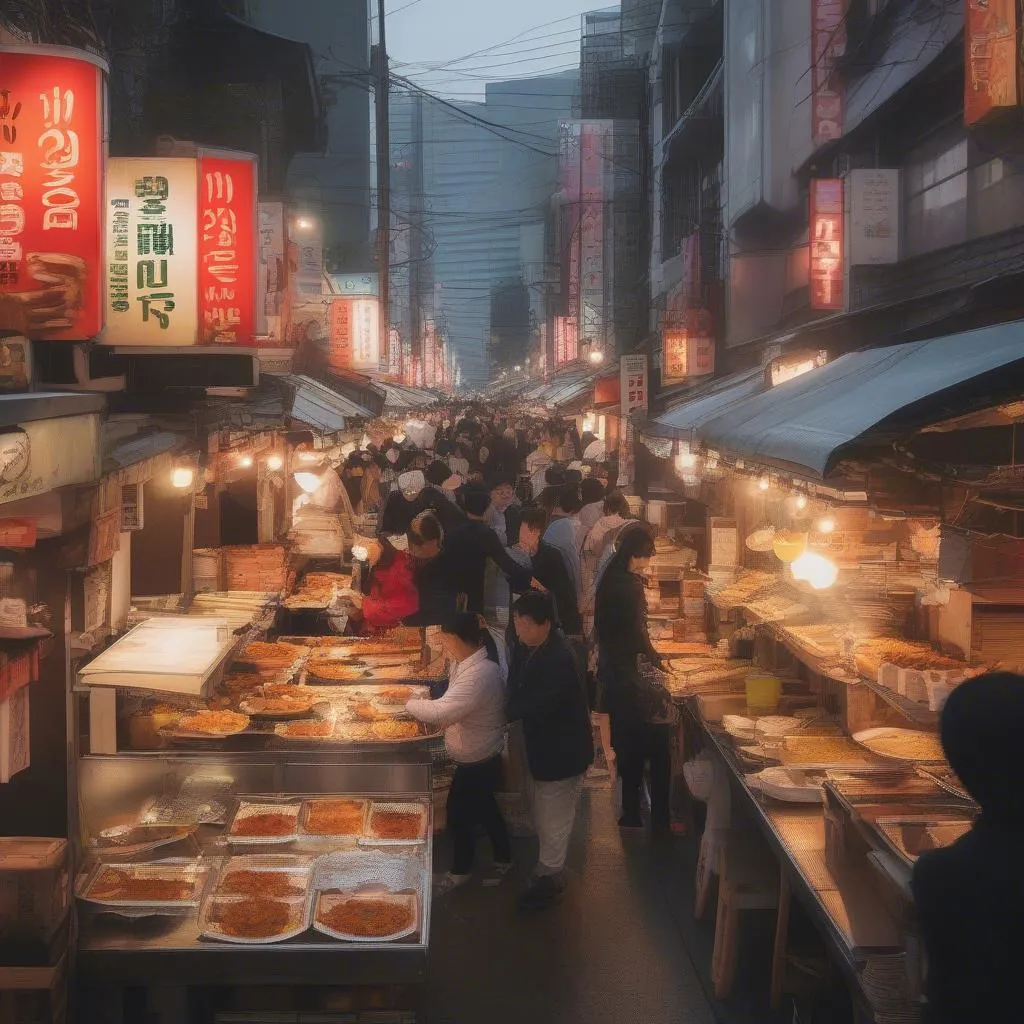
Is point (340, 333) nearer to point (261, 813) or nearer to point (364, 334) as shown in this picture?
point (364, 334)

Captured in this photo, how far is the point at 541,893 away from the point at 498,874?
57cm

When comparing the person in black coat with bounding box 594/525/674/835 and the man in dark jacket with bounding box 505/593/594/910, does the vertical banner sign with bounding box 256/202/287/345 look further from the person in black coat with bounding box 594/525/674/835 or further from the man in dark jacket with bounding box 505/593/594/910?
the man in dark jacket with bounding box 505/593/594/910

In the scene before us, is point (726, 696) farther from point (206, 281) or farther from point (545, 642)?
point (206, 281)

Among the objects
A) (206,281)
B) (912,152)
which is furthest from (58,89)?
(912,152)

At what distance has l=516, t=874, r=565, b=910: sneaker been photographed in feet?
25.5

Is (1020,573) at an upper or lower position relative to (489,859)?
upper

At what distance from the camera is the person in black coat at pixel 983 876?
2877mm

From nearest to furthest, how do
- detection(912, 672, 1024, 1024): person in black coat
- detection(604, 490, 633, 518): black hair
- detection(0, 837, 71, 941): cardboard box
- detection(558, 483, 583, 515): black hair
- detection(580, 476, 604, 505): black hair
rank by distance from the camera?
detection(912, 672, 1024, 1024): person in black coat < detection(0, 837, 71, 941): cardboard box < detection(604, 490, 633, 518): black hair < detection(558, 483, 583, 515): black hair < detection(580, 476, 604, 505): black hair

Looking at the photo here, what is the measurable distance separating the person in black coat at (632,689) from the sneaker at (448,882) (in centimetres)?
171

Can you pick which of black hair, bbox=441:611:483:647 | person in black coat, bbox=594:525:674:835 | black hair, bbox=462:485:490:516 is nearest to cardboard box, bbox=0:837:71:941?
black hair, bbox=441:611:483:647

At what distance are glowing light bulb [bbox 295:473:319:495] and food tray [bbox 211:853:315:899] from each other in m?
10.5

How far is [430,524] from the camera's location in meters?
11.2

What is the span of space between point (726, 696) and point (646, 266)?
32.2m

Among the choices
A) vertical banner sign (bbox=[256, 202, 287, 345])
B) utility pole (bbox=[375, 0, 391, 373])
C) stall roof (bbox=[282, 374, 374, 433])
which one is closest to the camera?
stall roof (bbox=[282, 374, 374, 433])
